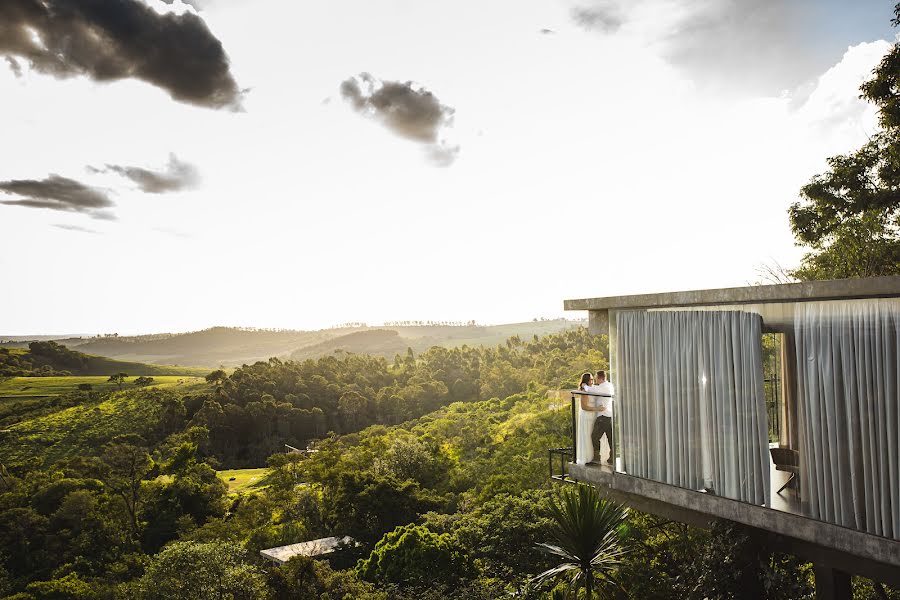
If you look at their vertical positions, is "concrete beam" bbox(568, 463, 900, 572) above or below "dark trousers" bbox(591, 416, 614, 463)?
below

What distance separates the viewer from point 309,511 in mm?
29141

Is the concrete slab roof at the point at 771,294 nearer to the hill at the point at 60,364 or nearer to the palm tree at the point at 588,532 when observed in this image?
the palm tree at the point at 588,532

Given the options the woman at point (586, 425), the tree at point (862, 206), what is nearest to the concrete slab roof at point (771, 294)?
the woman at point (586, 425)

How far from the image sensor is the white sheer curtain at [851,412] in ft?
18.1

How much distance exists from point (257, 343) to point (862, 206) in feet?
475

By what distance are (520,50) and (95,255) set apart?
54.2 meters

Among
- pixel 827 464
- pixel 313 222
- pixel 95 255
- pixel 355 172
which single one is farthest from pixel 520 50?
pixel 95 255

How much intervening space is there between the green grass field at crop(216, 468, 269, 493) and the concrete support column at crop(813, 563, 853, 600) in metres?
43.4

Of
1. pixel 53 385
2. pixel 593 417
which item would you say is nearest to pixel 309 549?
pixel 593 417

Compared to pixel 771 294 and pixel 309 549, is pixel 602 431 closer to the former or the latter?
pixel 771 294

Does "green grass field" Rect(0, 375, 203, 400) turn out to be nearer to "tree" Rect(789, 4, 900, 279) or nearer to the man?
"tree" Rect(789, 4, 900, 279)

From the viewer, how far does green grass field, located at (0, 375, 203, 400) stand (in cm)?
8338

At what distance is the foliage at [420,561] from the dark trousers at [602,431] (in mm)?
7687

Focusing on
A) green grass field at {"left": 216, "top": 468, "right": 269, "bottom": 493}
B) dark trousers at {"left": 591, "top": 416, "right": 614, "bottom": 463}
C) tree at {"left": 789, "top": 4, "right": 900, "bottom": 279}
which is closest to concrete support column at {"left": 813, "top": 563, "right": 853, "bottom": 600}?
dark trousers at {"left": 591, "top": 416, "right": 614, "bottom": 463}
